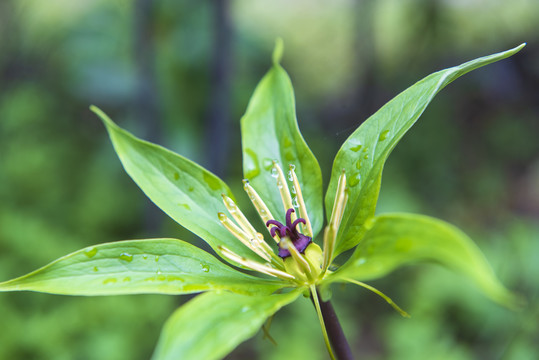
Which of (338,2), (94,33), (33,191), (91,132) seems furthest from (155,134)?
(338,2)

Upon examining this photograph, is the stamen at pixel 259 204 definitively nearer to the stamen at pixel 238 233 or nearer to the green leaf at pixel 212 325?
the stamen at pixel 238 233

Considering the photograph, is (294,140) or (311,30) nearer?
(294,140)

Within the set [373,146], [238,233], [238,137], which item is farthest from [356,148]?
[238,137]

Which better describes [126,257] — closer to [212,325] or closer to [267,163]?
[212,325]

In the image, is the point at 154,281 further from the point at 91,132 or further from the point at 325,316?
the point at 91,132

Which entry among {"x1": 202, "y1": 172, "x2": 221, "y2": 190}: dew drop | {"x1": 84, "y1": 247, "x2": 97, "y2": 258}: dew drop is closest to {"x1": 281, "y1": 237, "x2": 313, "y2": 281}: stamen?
{"x1": 202, "y1": 172, "x2": 221, "y2": 190}: dew drop

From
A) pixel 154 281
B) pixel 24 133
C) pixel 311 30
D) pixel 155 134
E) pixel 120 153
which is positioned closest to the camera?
pixel 154 281
